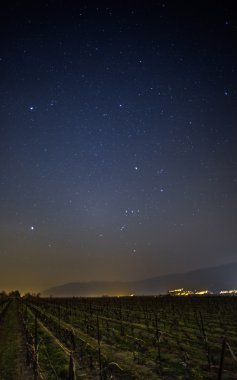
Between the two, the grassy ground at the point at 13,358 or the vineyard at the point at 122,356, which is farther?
the grassy ground at the point at 13,358

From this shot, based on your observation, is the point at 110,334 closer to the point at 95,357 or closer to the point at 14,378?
the point at 95,357

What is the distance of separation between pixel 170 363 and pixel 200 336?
266 inches

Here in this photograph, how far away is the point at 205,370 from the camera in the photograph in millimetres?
12273

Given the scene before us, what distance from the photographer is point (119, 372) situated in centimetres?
1242

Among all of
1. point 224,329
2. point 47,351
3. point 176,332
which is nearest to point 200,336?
point 176,332

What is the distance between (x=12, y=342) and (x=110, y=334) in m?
5.75

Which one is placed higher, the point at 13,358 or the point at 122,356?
the point at 13,358

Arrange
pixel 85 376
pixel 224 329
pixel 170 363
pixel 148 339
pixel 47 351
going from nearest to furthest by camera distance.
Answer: pixel 85 376
pixel 170 363
pixel 47 351
pixel 148 339
pixel 224 329

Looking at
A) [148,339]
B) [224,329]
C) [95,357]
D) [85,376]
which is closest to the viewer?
[85,376]

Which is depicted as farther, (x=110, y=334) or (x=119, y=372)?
(x=110, y=334)

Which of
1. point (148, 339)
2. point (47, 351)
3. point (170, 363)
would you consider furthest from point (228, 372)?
point (47, 351)

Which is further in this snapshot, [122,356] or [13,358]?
[13,358]

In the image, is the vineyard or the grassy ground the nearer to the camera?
Answer: the vineyard

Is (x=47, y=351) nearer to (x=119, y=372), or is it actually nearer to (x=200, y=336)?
(x=119, y=372)
